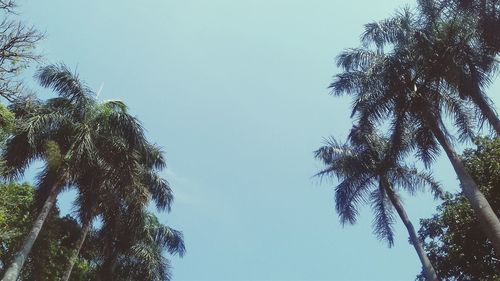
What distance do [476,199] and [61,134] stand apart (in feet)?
48.3

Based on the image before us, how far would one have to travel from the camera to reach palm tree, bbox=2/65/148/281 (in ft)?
57.7

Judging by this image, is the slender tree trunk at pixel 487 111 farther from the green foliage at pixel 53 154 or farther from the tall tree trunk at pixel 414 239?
the green foliage at pixel 53 154

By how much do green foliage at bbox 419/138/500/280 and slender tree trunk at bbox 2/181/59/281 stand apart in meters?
17.3

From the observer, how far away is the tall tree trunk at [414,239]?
2005 cm

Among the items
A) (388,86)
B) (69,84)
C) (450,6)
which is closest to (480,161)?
(388,86)

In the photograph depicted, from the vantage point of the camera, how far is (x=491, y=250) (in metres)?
21.3

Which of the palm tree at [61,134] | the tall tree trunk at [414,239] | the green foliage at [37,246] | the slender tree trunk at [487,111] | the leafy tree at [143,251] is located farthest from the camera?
the leafy tree at [143,251]

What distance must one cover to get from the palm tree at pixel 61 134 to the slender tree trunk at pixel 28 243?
0.03m

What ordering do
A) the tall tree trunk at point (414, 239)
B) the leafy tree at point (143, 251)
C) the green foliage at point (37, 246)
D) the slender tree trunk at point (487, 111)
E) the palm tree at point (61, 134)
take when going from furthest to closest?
the leafy tree at point (143, 251) → the green foliage at point (37, 246) → the tall tree trunk at point (414, 239) → the palm tree at point (61, 134) → the slender tree trunk at point (487, 111)

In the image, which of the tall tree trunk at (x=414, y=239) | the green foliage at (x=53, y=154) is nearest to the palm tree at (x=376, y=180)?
the tall tree trunk at (x=414, y=239)

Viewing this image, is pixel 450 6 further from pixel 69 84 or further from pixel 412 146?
pixel 69 84

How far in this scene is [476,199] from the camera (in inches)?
605

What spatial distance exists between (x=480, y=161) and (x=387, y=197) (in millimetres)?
4490

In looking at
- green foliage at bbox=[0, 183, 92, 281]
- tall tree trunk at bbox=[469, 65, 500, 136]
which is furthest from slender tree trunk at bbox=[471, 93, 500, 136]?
green foliage at bbox=[0, 183, 92, 281]
